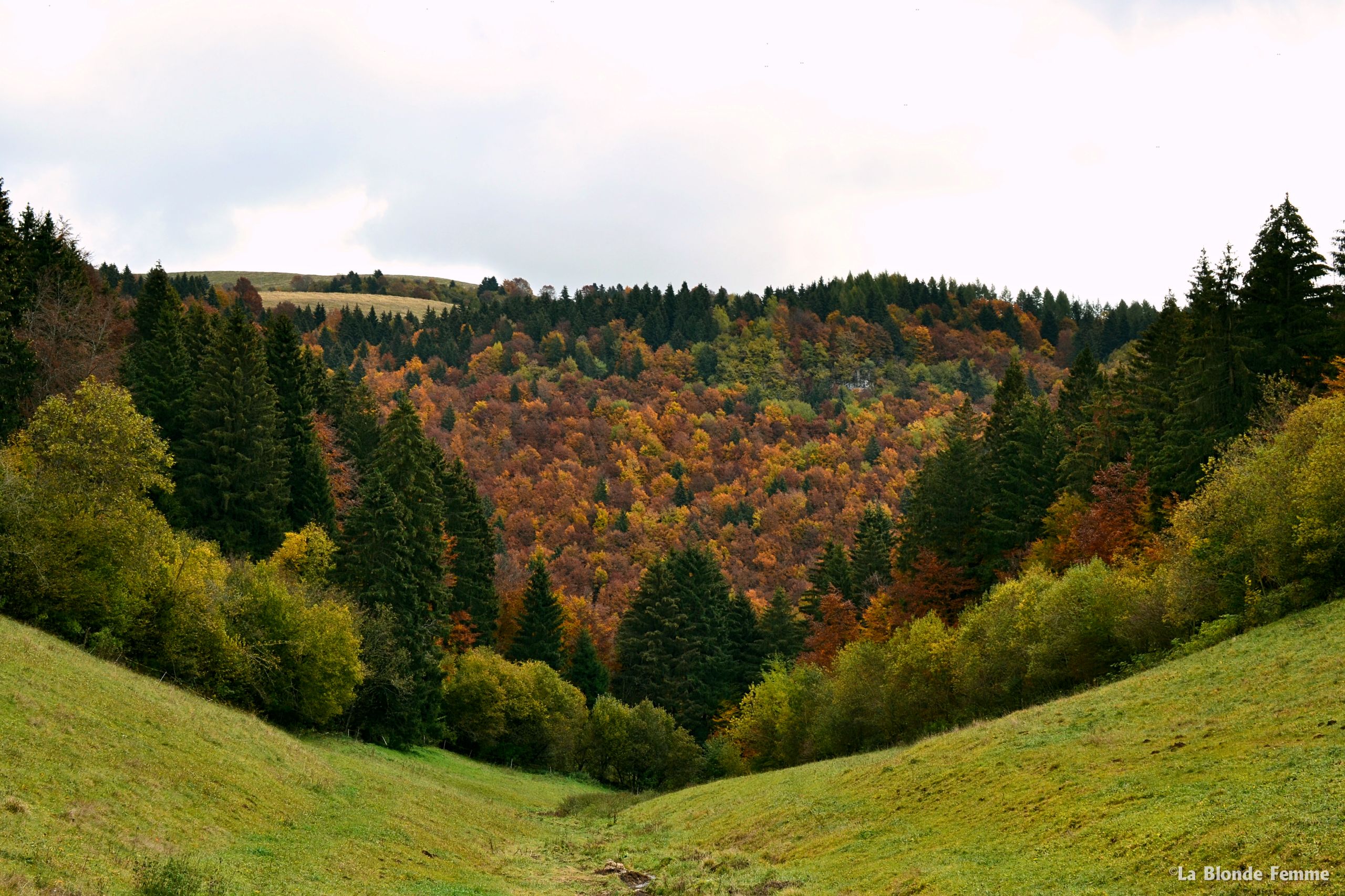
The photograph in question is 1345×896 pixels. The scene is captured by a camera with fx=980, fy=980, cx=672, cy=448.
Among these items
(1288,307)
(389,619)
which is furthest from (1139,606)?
(389,619)

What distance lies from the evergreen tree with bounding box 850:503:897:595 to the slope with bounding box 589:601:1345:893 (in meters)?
55.8

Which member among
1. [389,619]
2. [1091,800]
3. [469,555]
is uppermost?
[1091,800]

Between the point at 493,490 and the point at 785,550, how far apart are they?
54067mm

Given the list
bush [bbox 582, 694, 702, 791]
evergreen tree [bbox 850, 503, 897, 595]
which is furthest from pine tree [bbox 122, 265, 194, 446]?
evergreen tree [bbox 850, 503, 897, 595]

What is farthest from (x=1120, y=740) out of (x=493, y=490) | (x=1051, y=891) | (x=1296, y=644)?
(x=493, y=490)

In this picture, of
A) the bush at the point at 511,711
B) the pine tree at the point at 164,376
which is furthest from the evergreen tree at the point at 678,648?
the pine tree at the point at 164,376

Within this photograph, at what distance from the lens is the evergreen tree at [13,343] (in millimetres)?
55156

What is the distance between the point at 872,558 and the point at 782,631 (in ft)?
40.5

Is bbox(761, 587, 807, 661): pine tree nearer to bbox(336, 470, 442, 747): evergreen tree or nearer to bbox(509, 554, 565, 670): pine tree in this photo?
bbox(509, 554, 565, 670): pine tree

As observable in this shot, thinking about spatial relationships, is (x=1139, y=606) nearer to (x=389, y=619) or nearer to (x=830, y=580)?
(x=389, y=619)

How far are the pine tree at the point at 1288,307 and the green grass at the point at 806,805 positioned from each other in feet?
77.2

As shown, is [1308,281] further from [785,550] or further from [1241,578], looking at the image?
[785,550]

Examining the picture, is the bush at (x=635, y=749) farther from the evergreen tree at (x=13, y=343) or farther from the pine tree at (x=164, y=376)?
the evergreen tree at (x=13, y=343)

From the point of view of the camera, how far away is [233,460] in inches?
2542
